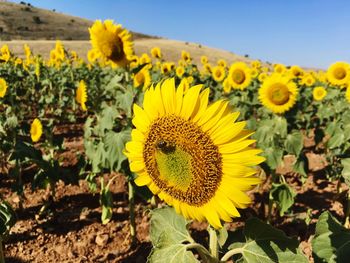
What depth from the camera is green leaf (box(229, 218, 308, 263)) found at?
1701 millimetres

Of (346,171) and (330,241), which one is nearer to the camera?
(330,241)

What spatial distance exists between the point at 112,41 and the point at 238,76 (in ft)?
12.1

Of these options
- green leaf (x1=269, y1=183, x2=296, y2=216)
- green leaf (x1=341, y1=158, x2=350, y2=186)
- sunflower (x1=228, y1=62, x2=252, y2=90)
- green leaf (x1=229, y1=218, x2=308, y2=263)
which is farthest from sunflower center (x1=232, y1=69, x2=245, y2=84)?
green leaf (x1=229, y1=218, x2=308, y2=263)

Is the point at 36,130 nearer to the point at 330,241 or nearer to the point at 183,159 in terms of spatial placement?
the point at 183,159

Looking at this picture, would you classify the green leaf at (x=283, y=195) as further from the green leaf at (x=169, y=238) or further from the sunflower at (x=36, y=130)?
the sunflower at (x=36, y=130)

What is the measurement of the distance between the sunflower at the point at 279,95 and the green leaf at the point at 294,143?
1.28ft

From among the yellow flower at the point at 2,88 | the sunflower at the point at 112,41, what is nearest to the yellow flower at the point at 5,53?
the yellow flower at the point at 2,88

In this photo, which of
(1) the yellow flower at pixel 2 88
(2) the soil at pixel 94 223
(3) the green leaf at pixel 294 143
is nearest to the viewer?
(2) the soil at pixel 94 223

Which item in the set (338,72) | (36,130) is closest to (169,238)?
(36,130)

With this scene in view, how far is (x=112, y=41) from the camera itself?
4.06 meters

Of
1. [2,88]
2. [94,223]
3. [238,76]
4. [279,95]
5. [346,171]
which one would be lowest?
[94,223]

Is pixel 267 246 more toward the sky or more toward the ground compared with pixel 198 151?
more toward the ground

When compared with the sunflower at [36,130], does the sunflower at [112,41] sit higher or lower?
higher

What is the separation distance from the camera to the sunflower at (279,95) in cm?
486
